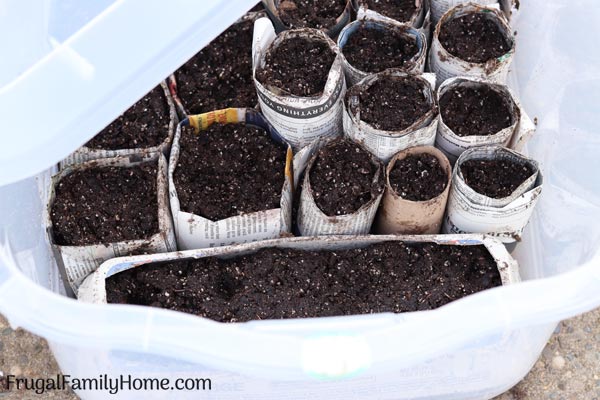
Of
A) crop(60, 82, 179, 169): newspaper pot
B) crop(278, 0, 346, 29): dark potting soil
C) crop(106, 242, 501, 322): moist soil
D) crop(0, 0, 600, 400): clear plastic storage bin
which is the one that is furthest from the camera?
crop(278, 0, 346, 29): dark potting soil

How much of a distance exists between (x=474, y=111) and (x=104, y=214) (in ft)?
2.22

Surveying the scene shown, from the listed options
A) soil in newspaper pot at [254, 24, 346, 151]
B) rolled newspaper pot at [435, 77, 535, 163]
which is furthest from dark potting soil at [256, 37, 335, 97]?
rolled newspaper pot at [435, 77, 535, 163]

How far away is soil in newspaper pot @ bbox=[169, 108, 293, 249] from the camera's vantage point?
1.18 meters

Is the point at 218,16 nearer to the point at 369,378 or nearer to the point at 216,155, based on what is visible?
the point at 216,155

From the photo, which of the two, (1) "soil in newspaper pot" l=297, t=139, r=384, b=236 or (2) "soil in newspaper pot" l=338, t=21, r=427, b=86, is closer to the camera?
(1) "soil in newspaper pot" l=297, t=139, r=384, b=236

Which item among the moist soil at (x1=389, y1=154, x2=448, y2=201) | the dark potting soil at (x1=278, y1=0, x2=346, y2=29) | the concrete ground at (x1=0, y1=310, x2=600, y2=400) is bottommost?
the concrete ground at (x1=0, y1=310, x2=600, y2=400)

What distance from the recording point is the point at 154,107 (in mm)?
1280

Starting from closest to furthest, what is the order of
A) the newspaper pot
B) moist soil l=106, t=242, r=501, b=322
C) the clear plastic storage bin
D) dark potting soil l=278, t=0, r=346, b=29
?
1. the clear plastic storage bin
2. moist soil l=106, t=242, r=501, b=322
3. the newspaper pot
4. dark potting soil l=278, t=0, r=346, b=29

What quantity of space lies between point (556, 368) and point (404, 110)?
0.58m

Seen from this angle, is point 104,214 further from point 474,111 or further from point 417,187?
point 474,111

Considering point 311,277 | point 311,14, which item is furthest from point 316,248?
Result: point 311,14

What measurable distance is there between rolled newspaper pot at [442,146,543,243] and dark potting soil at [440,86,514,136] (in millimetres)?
51

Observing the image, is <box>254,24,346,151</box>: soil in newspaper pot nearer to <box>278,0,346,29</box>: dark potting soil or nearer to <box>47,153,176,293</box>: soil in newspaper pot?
<box>278,0,346,29</box>: dark potting soil

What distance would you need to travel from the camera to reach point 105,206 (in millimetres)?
1184
